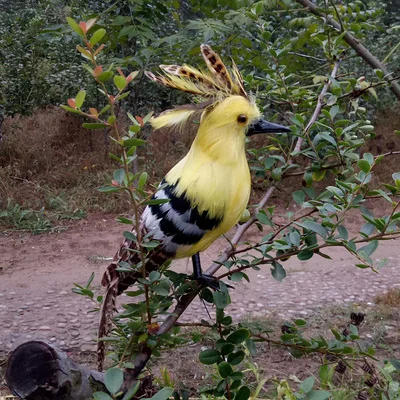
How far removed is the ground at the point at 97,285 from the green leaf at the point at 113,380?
163cm

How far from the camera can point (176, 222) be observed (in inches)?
44.9

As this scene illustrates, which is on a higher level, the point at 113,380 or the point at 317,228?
the point at 317,228

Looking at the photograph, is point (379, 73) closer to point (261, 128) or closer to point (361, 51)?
point (361, 51)

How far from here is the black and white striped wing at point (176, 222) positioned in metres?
1.13

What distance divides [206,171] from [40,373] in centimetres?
53

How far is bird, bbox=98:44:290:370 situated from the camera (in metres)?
1.11

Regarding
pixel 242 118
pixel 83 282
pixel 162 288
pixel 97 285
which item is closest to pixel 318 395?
pixel 162 288

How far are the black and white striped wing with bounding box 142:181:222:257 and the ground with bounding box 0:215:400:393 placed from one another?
135 centimetres

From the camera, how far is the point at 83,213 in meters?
5.25

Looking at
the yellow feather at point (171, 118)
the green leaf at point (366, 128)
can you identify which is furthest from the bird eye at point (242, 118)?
the green leaf at point (366, 128)

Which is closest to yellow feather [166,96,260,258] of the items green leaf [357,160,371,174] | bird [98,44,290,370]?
bird [98,44,290,370]

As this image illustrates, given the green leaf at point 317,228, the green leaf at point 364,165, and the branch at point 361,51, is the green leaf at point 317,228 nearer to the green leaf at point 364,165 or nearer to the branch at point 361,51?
the green leaf at point 364,165

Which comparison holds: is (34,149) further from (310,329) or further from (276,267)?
(276,267)

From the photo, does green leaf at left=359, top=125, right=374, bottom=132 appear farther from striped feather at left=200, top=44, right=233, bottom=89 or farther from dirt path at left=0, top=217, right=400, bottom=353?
dirt path at left=0, top=217, right=400, bottom=353
